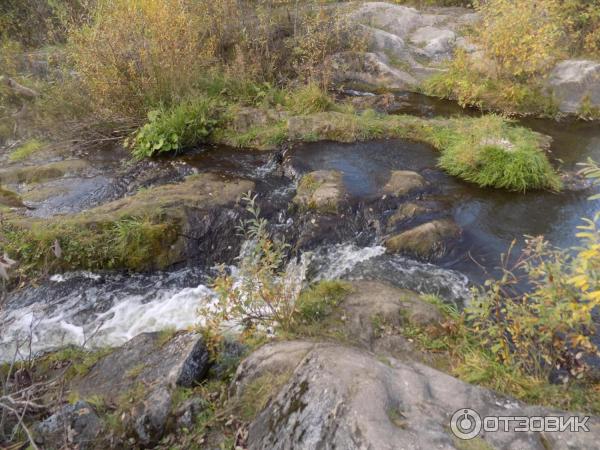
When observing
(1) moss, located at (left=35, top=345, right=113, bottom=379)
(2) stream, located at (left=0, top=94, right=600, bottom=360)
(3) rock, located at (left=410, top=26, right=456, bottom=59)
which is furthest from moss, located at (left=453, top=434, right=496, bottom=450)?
(3) rock, located at (left=410, top=26, right=456, bottom=59)

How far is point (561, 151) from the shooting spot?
8688 millimetres

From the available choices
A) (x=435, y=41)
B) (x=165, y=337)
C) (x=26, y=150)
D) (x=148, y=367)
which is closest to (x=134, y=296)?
(x=165, y=337)

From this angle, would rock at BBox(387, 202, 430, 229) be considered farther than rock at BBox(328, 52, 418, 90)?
No

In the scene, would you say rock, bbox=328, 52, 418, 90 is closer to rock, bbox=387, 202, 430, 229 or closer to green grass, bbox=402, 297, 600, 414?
rock, bbox=387, 202, 430, 229

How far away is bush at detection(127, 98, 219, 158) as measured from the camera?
8469 mm

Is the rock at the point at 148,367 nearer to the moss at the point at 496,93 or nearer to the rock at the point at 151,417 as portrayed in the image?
the rock at the point at 151,417

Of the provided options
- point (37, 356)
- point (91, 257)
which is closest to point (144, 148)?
point (91, 257)

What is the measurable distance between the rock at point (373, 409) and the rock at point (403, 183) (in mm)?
4244

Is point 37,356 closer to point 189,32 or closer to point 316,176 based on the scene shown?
point 316,176

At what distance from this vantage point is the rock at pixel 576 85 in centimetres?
1054

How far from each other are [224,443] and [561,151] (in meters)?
9.14

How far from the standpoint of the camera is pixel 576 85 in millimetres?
10828

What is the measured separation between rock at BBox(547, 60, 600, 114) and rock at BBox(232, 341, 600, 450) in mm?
10646

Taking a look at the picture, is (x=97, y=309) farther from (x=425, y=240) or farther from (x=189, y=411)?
(x=425, y=240)
